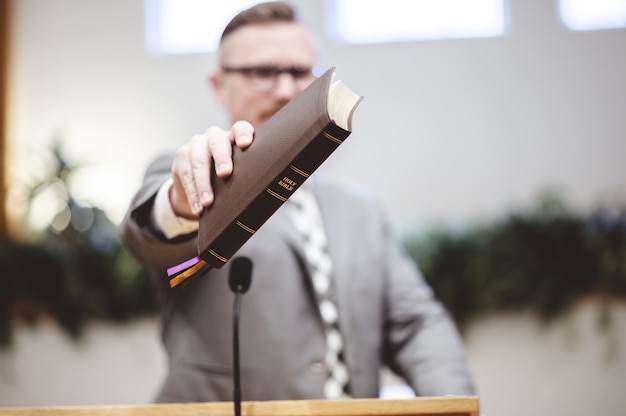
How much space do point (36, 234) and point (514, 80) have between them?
2.33 m

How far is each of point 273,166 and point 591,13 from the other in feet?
9.64

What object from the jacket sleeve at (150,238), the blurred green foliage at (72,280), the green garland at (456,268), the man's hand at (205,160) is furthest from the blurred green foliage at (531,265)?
the man's hand at (205,160)

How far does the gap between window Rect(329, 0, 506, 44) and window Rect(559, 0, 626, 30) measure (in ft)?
1.01

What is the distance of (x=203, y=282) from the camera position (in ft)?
3.92

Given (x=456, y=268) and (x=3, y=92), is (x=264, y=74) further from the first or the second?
(x=3, y=92)

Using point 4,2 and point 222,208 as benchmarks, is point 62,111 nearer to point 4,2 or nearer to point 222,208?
point 4,2

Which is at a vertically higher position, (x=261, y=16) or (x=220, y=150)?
(x=261, y=16)

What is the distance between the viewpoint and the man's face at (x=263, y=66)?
1.31 m

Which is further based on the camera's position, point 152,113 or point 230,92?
point 152,113

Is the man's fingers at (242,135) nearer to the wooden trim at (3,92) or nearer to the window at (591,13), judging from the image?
the wooden trim at (3,92)

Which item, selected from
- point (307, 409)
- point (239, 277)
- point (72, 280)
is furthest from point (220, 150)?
point (72, 280)

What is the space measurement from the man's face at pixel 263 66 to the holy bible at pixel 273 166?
2.13 feet

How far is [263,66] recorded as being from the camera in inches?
51.6

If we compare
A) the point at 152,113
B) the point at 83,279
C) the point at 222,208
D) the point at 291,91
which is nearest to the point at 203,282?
the point at 291,91
